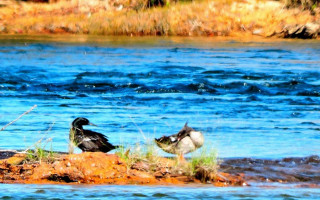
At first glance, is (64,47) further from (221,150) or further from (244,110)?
(221,150)

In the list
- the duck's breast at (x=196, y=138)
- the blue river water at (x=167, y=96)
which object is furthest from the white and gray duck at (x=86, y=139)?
the duck's breast at (x=196, y=138)

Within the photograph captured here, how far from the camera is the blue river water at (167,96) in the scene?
10.7 m

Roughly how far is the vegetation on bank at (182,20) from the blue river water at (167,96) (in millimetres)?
5268

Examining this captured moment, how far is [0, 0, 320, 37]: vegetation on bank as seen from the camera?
39156 millimetres

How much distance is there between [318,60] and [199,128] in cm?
1475

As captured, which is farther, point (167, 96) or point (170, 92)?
point (170, 92)

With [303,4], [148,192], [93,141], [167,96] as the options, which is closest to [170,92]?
[167,96]

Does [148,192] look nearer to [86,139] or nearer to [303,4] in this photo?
[86,139]

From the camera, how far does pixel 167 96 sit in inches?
695

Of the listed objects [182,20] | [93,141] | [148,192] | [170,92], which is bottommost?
[170,92]

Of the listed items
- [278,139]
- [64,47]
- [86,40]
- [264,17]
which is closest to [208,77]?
[278,139]

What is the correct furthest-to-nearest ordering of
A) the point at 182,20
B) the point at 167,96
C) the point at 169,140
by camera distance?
the point at 182,20
the point at 167,96
the point at 169,140

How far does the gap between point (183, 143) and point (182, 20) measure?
30.8 metres

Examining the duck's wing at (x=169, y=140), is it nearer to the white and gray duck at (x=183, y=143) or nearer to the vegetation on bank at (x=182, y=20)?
the white and gray duck at (x=183, y=143)
